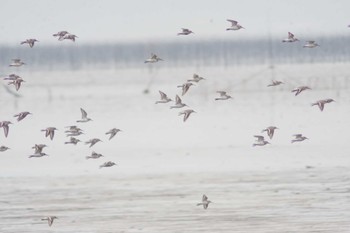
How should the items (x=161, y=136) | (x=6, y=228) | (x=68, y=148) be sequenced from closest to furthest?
(x=6, y=228), (x=68, y=148), (x=161, y=136)

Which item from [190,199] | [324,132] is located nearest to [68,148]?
[324,132]

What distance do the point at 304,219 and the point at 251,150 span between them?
12486mm

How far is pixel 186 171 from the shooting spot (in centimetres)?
3738

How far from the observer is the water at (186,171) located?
97.1 feet

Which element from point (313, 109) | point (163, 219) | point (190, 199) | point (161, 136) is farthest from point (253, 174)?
point (313, 109)

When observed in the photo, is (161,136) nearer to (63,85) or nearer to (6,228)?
(6,228)

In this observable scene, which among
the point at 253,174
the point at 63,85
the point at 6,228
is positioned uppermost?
the point at 63,85

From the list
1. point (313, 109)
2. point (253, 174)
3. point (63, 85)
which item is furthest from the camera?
point (63, 85)

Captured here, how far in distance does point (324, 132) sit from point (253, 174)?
10.7 m

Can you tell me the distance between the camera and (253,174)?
3606cm

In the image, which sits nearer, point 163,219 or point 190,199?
point 163,219

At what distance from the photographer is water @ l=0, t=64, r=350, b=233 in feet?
97.1

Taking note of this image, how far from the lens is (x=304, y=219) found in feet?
95.3

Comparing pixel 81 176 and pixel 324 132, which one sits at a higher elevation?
pixel 324 132
